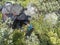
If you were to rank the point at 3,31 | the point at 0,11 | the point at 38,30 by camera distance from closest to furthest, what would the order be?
the point at 3,31
the point at 38,30
the point at 0,11

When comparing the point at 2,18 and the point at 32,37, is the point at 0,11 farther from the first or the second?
the point at 32,37

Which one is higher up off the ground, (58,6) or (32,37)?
(58,6)

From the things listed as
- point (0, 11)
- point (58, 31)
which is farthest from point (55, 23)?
point (0, 11)

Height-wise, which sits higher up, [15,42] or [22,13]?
[22,13]

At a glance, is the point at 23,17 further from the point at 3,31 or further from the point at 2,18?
the point at 3,31

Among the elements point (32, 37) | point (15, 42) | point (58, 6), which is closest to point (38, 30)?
point (32, 37)

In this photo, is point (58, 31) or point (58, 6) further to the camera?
point (58, 6)

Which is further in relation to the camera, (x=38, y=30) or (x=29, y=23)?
(x=29, y=23)

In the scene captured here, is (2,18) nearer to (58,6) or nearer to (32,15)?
(32,15)

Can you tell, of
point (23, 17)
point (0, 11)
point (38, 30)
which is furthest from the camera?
point (0, 11)
